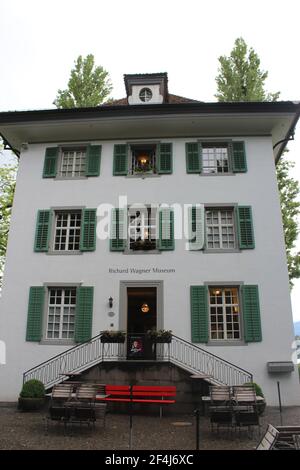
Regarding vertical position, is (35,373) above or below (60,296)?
below

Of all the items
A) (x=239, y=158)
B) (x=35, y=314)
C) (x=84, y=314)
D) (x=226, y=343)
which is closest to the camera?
(x=226, y=343)

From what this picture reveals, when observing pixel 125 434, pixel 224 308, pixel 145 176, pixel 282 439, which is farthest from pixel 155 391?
pixel 145 176

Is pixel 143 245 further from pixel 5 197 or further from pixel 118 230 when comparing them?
pixel 5 197

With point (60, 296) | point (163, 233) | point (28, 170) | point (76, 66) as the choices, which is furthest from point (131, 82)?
point (60, 296)

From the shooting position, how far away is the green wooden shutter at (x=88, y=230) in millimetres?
13750

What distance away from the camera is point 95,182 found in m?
14.7

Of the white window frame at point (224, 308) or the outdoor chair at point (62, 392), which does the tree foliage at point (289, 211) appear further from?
the outdoor chair at point (62, 392)

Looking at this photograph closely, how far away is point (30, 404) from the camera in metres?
11.1

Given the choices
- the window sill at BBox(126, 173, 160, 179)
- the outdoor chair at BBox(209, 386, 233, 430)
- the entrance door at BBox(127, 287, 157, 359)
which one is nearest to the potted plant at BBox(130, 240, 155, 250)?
the entrance door at BBox(127, 287, 157, 359)

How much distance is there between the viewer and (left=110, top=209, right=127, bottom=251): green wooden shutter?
44.8 feet

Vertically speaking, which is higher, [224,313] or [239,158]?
[239,158]

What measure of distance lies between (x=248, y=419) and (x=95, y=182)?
974 cm

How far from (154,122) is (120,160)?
1915 mm

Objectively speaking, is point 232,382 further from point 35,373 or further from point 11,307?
point 11,307
